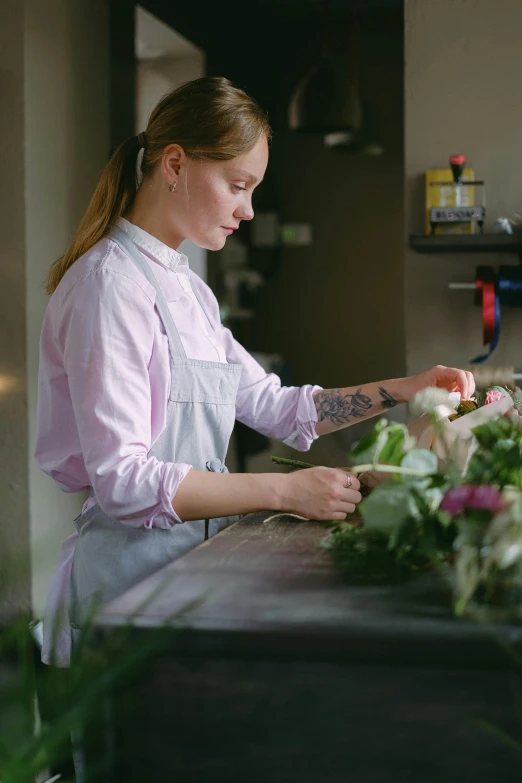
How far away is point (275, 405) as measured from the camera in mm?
1956

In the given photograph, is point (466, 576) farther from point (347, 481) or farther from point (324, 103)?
point (324, 103)

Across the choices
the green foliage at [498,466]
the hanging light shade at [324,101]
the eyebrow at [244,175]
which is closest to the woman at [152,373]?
the eyebrow at [244,175]

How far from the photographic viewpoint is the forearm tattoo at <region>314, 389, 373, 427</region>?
6.23 ft

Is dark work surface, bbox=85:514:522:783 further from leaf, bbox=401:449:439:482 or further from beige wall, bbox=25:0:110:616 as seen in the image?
beige wall, bbox=25:0:110:616

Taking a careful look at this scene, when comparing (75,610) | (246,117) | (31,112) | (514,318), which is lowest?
(75,610)

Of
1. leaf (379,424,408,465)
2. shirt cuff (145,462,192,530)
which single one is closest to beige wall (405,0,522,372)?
shirt cuff (145,462,192,530)

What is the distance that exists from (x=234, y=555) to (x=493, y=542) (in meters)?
0.42

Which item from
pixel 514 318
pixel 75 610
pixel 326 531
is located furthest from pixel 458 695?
pixel 514 318

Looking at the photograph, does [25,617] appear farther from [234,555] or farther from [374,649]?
[234,555]

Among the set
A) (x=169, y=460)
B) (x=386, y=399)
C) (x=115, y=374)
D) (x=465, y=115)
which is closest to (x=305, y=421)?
(x=386, y=399)

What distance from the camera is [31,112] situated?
10.1 feet

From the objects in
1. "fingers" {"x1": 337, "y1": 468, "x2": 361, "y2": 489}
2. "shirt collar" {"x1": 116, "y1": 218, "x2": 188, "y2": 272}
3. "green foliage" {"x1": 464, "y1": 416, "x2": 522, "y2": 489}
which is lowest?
"fingers" {"x1": 337, "y1": 468, "x2": 361, "y2": 489}

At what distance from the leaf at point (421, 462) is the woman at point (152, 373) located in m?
0.34

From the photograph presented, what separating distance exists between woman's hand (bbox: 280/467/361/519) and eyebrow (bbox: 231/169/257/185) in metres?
0.56
